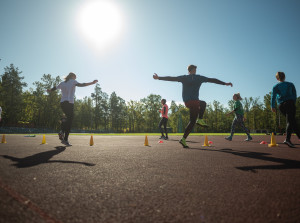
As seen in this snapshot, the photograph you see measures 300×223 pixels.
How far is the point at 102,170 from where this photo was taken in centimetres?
280

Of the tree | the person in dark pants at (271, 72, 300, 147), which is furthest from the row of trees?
the person in dark pants at (271, 72, 300, 147)

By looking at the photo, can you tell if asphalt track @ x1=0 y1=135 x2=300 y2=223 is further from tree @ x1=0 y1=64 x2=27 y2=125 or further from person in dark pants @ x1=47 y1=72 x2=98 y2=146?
tree @ x1=0 y1=64 x2=27 y2=125

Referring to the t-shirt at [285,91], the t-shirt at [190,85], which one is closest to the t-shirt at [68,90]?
the t-shirt at [190,85]

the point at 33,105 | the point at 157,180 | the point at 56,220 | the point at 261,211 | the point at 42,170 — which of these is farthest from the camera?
the point at 33,105

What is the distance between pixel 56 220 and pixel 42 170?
5.60ft

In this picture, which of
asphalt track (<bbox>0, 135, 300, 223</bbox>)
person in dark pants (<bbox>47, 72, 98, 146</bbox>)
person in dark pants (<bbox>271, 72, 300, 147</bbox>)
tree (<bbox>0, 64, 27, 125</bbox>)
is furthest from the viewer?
tree (<bbox>0, 64, 27, 125</bbox>)

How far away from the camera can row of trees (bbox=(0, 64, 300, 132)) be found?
51.2 m

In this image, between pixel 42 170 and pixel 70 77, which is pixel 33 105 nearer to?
pixel 70 77

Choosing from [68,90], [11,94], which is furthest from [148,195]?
[11,94]

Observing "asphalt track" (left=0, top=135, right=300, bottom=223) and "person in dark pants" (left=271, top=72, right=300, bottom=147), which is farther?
"person in dark pants" (left=271, top=72, right=300, bottom=147)

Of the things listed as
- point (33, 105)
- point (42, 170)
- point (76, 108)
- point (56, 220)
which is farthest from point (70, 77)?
point (76, 108)

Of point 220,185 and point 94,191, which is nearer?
point 94,191

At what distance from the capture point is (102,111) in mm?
76750

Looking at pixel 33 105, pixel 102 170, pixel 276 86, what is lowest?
pixel 102 170
